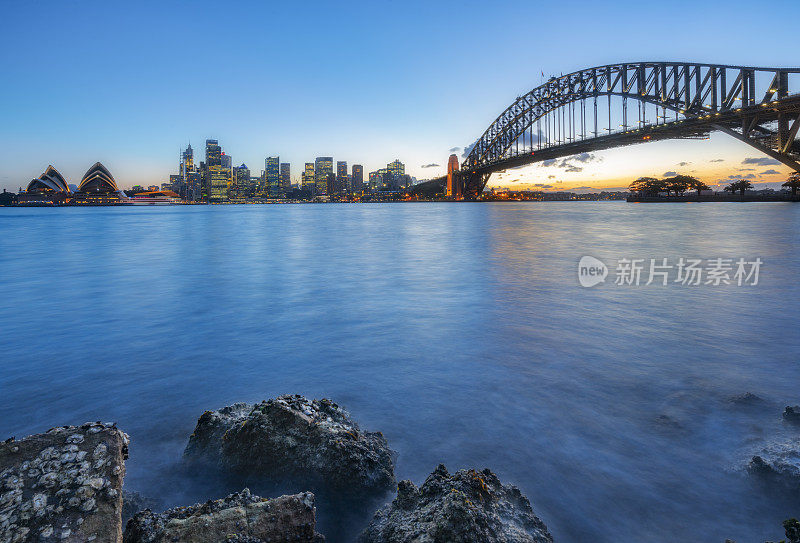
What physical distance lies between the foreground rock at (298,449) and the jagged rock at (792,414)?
11.0 ft

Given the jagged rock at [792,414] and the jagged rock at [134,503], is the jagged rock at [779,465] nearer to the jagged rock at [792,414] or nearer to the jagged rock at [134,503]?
the jagged rock at [792,414]

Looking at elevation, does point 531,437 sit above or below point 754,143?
below

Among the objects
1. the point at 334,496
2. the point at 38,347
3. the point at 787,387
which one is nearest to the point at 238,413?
the point at 334,496

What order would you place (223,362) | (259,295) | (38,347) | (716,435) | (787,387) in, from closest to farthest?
(716,435), (787,387), (223,362), (38,347), (259,295)

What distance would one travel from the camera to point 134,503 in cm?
278

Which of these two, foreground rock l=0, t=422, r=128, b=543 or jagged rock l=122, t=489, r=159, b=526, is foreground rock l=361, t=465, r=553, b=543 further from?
jagged rock l=122, t=489, r=159, b=526

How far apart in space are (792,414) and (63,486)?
16.9ft

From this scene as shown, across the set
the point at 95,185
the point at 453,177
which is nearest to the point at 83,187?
the point at 95,185

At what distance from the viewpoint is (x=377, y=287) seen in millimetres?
11203

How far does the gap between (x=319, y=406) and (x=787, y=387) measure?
468cm

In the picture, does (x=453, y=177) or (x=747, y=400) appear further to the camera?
(x=453, y=177)

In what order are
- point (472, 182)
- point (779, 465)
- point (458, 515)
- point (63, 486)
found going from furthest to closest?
point (472, 182) → point (779, 465) → point (458, 515) → point (63, 486)

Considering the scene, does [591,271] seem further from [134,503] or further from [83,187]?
[83,187]

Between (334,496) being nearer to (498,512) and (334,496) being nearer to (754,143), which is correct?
(498,512)
